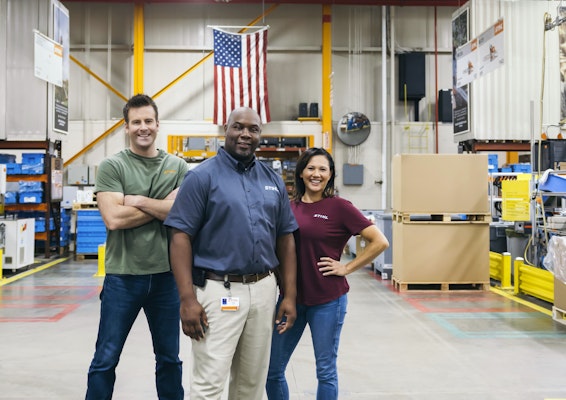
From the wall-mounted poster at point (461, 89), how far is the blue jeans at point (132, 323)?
9.29 metres

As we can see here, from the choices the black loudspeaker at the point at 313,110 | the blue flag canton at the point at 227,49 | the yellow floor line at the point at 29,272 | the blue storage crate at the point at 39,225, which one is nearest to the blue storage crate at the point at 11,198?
the blue storage crate at the point at 39,225

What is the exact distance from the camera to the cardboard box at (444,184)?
25.4 ft

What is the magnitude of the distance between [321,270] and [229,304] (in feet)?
2.24

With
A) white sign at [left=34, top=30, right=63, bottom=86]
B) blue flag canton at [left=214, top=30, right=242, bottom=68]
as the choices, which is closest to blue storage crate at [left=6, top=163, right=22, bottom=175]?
white sign at [left=34, top=30, right=63, bottom=86]

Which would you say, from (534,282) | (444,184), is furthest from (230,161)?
(534,282)

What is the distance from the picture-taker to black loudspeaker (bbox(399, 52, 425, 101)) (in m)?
15.9

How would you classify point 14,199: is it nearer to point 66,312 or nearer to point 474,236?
point 66,312

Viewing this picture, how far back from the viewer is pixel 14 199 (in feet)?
37.7

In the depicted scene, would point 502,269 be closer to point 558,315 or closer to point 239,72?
point 558,315

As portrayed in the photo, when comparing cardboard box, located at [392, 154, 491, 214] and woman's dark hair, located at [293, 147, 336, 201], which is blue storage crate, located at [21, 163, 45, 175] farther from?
woman's dark hair, located at [293, 147, 336, 201]

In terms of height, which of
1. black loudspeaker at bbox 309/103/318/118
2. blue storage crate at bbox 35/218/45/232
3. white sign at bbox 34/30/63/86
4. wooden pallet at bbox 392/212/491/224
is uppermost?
black loudspeaker at bbox 309/103/318/118

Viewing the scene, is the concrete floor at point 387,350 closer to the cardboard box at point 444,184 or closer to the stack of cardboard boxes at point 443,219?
the stack of cardboard boxes at point 443,219

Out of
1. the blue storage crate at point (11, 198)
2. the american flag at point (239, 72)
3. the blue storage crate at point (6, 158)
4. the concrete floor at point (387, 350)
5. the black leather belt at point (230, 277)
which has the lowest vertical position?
the concrete floor at point (387, 350)

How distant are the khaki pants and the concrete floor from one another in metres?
1.61
